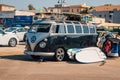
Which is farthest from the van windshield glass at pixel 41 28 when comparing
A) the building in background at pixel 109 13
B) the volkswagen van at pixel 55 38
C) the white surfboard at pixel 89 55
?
the building in background at pixel 109 13

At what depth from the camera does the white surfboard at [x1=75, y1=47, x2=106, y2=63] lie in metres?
15.5

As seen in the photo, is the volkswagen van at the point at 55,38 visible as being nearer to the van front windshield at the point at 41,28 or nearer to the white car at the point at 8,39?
the van front windshield at the point at 41,28

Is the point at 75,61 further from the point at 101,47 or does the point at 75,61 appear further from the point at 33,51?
the point at 101,47

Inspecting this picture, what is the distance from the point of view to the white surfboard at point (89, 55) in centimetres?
1555

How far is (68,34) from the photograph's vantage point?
16156mm

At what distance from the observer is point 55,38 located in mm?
15594

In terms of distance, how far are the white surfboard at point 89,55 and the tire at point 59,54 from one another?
2.17 feet

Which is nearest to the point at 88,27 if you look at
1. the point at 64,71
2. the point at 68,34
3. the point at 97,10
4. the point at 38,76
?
the point at 68,34

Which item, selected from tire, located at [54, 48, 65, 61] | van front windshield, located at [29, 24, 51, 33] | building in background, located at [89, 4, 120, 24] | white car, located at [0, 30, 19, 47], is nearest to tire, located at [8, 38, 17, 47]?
white car, located at [0, 30, 19, 47]

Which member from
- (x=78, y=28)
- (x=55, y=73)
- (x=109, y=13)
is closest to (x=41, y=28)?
(x=78, y=28)

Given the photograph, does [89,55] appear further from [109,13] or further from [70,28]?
[109,13]

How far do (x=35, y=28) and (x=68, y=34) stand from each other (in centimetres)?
162

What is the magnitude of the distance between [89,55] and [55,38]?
1883mm

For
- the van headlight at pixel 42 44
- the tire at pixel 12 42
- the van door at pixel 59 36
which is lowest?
the tire at pixel 12 42
